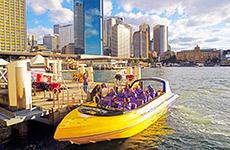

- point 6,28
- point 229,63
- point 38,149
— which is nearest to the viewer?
point 38,149

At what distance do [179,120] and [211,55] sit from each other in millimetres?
202798

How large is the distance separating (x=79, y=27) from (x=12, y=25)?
53768mm

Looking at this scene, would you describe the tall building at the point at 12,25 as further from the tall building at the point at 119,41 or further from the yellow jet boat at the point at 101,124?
the yellow jet boat at the point at 101,124

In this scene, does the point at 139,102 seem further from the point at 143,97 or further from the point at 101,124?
the point at 101,124

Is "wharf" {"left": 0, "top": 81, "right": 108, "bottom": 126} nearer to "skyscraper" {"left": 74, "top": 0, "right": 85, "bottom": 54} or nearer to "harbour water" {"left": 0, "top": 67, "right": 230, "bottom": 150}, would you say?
"harbour water" {"left": 0, "top": 67, "right": 230, "bottom": 150}

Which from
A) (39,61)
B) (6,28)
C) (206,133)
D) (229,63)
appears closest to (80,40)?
(6,28)

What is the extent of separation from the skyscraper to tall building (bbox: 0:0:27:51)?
135 feet

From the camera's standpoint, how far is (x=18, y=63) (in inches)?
434

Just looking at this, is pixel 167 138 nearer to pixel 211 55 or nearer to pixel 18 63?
pixel 18 63

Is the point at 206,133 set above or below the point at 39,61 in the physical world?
below

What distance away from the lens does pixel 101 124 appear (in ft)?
30.6

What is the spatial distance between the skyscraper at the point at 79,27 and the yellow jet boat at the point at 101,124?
16296 centimetres

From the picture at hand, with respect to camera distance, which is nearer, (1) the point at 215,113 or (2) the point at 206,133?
(2) the point at 206,133

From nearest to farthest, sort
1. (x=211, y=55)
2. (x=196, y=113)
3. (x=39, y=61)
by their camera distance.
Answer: (x=196, y=113) → (x=39, y=61) → (x=211, y=55)
